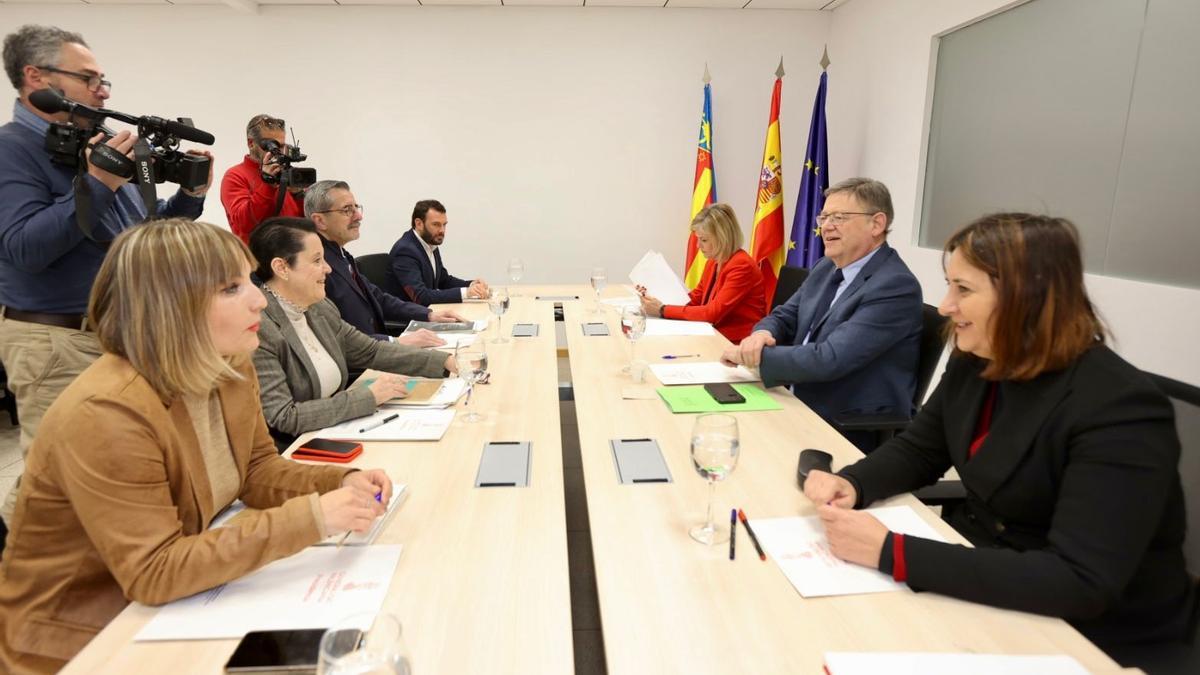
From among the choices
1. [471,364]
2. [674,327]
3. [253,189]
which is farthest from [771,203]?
[471,364]

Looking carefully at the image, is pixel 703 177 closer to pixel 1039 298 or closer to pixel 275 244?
pixel 275 244

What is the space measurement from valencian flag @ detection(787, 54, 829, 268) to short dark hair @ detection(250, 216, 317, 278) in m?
3.86

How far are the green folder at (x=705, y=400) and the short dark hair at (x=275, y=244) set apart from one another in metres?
1.22

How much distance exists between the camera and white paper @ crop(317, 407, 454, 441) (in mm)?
1651

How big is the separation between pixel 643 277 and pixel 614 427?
199 cm

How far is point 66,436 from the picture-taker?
0.98m

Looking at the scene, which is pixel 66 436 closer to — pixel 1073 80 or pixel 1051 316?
pixel 1051 316

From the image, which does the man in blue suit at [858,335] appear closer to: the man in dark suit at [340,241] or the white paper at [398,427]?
the white paper at [398,427]

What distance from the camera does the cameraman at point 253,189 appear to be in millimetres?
3369

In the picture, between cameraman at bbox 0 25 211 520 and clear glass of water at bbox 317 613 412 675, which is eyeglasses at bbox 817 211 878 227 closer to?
clear glass of water at bbox 317 613 412 675

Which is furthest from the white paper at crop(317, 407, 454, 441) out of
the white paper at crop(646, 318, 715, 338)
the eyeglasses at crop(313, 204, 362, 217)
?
the eyeglasses at crop(313, 204, 362, 217)

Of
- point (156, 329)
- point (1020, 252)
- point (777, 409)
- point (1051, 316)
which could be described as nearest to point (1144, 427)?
point (1051, 316)

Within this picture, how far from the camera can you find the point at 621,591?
1.04 metres

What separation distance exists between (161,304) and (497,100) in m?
4.62
